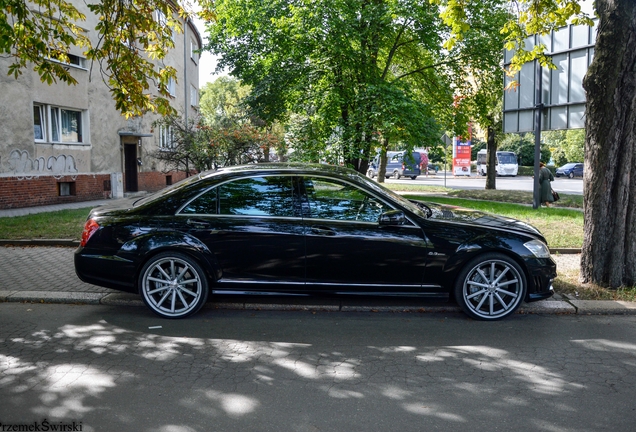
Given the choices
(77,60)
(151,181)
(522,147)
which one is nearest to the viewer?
(77,60)

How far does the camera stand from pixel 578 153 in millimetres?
64188

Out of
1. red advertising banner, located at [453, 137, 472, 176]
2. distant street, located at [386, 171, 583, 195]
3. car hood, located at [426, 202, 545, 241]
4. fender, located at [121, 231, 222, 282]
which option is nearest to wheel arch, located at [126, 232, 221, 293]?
fender, located at [121, 231, 222, 282]

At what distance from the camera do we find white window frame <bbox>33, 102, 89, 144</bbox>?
18.6 meters

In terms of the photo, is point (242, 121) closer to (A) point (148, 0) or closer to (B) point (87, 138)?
(B) point (87, 138)

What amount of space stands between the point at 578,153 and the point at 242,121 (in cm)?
5488

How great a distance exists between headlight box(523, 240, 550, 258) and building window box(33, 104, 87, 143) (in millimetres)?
17037

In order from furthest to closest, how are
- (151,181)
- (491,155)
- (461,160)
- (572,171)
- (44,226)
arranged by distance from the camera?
1. (572,171)
2. (461,160)
3. (491,155)
4. (151,181)
5. (44,226)

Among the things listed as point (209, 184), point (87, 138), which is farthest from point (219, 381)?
point (87, 138)

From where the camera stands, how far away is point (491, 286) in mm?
5887

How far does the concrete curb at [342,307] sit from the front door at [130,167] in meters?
18.4

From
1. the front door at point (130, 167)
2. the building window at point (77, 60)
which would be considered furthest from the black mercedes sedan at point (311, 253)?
the front door at point (130, 167)

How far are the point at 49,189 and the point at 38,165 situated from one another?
86 centimetres

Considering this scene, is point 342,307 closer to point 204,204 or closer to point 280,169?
point 280,169

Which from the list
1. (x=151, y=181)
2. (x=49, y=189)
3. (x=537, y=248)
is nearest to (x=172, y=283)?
(x=537, y=248)
